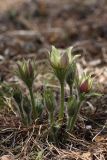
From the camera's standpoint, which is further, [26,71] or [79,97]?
[26,71]

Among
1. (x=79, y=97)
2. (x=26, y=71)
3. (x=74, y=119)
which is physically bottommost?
(x=74, y=119)

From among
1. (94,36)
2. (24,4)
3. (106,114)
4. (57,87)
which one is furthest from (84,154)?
(24,4)

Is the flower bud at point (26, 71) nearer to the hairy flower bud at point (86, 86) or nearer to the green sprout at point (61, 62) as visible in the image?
the green sprout at point (61, 62)

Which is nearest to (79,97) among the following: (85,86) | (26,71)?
(85,86)

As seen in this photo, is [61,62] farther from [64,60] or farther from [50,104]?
[50,104]

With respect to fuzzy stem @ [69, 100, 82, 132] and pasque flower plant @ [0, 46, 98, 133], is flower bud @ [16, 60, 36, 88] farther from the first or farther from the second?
fuzzy stem @ [69, 100, 82, 132]

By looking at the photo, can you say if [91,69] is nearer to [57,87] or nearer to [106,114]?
[57,87]

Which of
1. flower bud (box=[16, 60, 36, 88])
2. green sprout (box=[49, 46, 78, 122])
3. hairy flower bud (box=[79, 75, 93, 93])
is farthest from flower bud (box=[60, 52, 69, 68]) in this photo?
flower bud (box=[16, 60, 36, 88])

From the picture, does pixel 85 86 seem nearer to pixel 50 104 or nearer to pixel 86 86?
pixel 86 86

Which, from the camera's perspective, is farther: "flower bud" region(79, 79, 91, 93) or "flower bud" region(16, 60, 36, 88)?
"flower bud" region(16, 60, 36, 88)

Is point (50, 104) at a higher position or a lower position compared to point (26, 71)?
lower

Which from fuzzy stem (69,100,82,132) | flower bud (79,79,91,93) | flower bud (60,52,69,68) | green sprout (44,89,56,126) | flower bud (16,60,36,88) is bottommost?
fuzzy stem (69,100,82,132)

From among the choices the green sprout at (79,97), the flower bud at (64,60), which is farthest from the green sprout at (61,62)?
the green sprout at (79,97)
